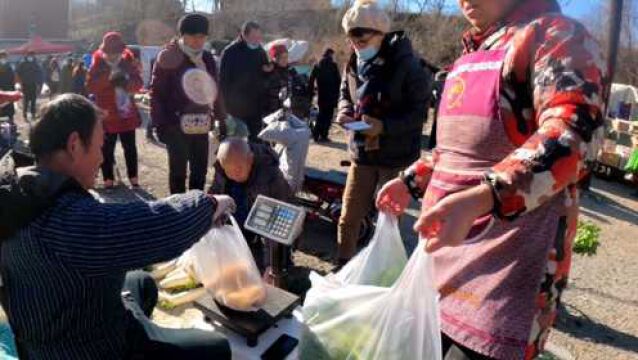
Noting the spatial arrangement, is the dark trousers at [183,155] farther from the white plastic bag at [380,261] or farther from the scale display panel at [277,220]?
the white plastic bag at [380,261]

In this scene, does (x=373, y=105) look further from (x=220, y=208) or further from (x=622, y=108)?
(x=622, y=108)

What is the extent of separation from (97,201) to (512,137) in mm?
1206

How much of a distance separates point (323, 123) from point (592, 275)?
6.13 m

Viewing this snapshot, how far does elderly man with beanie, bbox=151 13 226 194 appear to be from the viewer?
4.76m

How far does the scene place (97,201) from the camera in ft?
5.32

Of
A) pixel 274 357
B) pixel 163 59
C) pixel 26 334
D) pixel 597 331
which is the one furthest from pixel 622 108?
pixel 26 334

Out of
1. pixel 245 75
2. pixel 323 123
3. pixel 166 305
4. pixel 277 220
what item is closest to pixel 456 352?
pixel 277 220

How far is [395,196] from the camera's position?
1870mm

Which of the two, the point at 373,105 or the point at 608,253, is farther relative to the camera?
the point at 608,253

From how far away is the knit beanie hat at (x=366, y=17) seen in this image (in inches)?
128

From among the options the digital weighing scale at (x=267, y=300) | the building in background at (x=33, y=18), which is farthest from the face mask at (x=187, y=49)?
the building in background at (x=33, y=18)

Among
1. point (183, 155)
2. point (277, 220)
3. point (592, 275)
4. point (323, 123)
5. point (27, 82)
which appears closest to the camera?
point (277, 220)

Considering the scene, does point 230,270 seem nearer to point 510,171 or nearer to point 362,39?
point 510,171

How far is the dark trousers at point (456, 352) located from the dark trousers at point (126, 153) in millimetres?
4949
